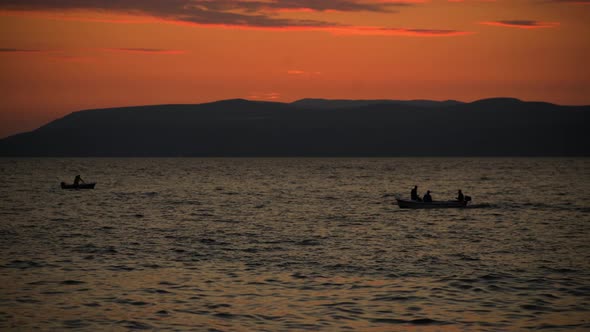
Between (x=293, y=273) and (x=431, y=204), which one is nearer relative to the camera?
(x=293, y=273)

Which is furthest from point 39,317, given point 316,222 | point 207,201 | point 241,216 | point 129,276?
point 207,201

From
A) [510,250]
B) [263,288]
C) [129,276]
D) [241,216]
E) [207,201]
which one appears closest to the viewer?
[263,288]

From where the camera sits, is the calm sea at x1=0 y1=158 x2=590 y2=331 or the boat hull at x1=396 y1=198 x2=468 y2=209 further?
the boat hull at x1=396 y1=198 x2=468 y2=209

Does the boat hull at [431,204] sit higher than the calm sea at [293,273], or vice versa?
the boat hull at [431,204]

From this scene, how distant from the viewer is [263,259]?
34.8 meters

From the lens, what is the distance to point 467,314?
23.1 metres

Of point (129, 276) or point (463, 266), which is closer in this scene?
point (129, 276)

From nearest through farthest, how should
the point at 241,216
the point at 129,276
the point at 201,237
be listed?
1. the point at 129,276
2. the point at 201,237
3. the point at 241,216

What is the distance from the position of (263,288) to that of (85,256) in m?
12.3

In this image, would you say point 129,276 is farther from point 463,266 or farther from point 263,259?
point 463,266

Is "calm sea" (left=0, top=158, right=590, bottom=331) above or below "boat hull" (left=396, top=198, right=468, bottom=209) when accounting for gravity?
below

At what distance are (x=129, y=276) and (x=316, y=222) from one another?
1104 inches

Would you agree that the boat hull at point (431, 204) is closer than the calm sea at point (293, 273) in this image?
No

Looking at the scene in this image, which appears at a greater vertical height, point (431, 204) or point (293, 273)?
point (431, 204)
